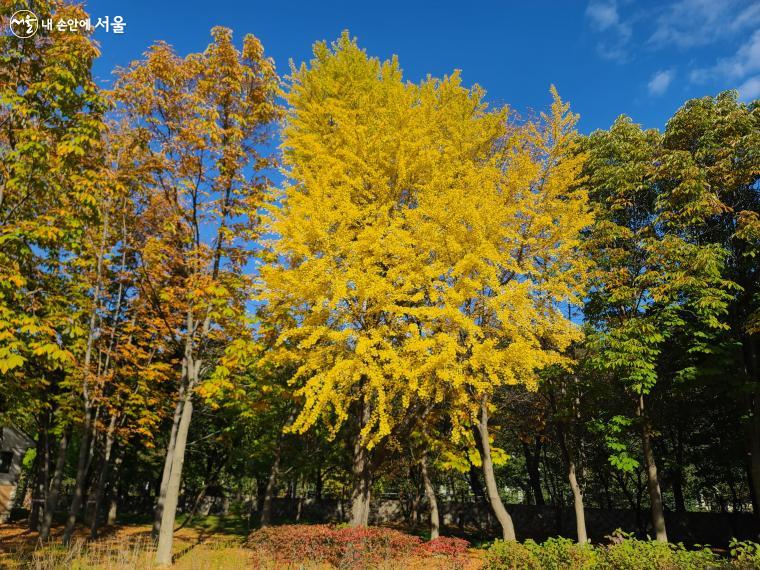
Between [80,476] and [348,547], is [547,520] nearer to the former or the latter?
[348,547]

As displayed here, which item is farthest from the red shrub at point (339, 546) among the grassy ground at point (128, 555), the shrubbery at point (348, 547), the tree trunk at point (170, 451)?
the tree trunk at point (170, 451)

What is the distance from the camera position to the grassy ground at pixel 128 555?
6.92m

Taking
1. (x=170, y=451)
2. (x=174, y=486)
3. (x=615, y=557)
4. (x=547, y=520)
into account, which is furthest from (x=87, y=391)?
(x=547, y=520)

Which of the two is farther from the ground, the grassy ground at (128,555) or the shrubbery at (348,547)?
the shrubbery at (348,547)

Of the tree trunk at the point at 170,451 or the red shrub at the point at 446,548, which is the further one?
the tree trunk at the point at 170,451

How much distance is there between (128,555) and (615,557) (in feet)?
26.5

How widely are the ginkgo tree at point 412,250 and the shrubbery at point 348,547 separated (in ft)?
5.53

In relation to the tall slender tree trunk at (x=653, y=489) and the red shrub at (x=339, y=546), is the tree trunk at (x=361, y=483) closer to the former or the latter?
the red shrub at (x=339, y=546)

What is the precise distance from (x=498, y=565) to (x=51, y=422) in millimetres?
17320

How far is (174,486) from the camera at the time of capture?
9.60 m

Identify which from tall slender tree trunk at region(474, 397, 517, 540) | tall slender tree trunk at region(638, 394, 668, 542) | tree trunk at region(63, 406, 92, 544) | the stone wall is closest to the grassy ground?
tree trunk at region(63, 406, 92, 544)

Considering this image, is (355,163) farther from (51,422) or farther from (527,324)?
(51,422)

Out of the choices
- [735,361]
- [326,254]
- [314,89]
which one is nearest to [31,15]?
[326,254]

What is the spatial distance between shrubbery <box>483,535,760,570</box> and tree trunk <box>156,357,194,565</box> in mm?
6182
